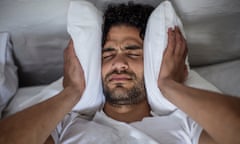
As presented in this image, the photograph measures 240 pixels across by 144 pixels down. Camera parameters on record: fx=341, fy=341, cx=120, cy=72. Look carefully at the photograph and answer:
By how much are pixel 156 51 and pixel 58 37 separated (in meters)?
0.39

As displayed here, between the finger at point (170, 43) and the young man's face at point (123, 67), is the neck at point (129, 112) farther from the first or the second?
the finger at point (170, 43)

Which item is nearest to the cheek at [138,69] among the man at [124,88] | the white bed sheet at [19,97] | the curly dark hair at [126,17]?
the man at [124,88]

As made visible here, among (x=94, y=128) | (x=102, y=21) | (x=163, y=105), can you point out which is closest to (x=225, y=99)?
(x=163, y=105)

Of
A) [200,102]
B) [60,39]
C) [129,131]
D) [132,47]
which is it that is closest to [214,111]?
[200,102]

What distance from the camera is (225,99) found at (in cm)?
88

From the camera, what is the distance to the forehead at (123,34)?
1.14 metres

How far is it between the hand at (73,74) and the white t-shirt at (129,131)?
0.34 feet

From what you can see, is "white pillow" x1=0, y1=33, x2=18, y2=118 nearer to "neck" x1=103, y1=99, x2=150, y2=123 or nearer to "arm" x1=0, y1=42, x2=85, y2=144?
"arm" x1=0, y1=42, x2=85, y2=144

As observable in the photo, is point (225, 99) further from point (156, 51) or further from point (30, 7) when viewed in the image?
point (30, 7)

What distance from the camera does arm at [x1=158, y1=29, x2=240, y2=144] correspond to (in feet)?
2.70

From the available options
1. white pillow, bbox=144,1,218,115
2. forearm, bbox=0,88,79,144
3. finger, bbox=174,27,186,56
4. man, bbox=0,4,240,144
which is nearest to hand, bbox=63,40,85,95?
man, bbox=0,4,240,144

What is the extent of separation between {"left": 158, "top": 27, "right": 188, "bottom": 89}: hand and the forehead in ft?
0.36

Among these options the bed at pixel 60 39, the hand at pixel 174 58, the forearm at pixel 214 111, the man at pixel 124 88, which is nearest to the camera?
the forearm at pixel 214 111

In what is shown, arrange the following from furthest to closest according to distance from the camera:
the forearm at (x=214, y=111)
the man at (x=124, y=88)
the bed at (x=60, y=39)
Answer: the bed at (x=60, y=39) → the man at (x=124, y=88) → the forearm at (x=214, y=111)
